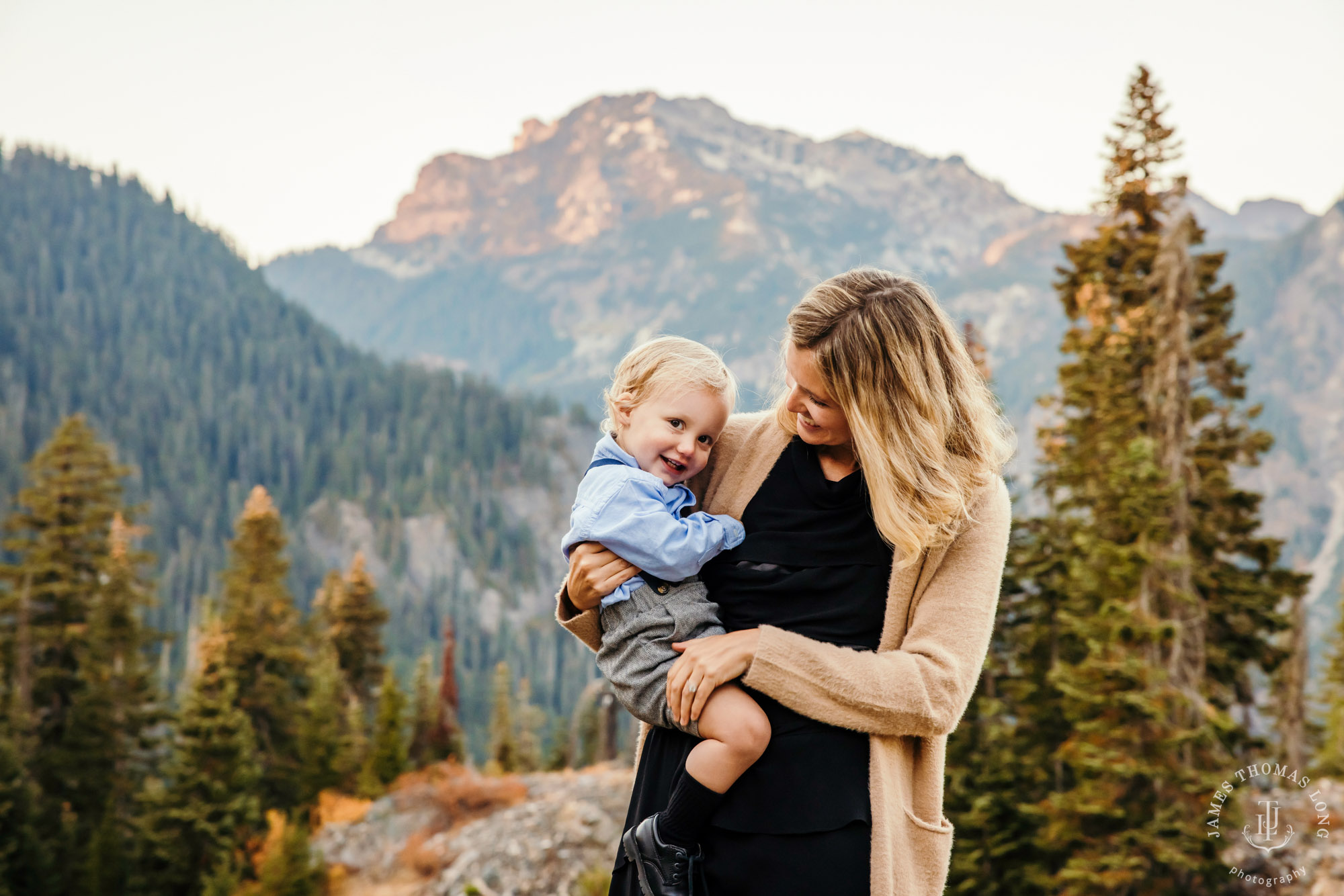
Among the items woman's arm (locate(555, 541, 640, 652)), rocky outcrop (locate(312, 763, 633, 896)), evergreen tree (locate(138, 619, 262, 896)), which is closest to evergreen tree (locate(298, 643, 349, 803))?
rocky outcrop (locate(312, 763, 633, 896))

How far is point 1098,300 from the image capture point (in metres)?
16.5

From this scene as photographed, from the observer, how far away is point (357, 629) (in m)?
38.4

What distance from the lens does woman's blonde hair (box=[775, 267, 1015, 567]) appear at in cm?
231

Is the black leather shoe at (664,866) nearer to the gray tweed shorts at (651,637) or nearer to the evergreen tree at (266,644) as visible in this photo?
the gray tweed shorts at (651,637)

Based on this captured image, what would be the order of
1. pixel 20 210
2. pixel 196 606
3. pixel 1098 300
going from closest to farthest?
pixel 1098 300
pixel 196 606
pixel 20 210

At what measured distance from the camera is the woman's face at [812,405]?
2.43m

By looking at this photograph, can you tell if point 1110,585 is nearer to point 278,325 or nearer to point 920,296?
point 920,296

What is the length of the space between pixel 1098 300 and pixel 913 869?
52.7 feet

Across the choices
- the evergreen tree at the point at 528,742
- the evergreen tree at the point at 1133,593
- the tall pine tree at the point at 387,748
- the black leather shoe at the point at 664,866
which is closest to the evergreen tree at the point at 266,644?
the tall pine tree at the point at 387,748

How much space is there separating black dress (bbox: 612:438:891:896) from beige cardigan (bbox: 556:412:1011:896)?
60 millimetres

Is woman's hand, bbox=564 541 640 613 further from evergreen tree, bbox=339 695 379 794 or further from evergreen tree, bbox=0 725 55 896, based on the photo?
evergreen tree, bbox=339 695 379 794

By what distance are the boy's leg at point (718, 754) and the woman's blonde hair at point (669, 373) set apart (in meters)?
0.85

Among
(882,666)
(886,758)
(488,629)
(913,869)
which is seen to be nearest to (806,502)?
(882,666)

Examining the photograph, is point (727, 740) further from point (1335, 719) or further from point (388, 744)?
point (1335, 719)
